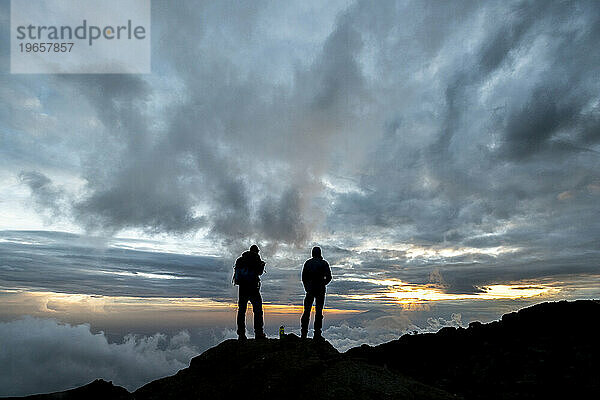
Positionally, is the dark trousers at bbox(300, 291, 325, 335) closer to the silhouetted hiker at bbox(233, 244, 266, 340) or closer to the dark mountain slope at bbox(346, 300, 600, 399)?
the silhouetted hiker at bbox(233, 244, 266, 340)

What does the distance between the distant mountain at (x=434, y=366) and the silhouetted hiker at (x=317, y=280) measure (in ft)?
5.87

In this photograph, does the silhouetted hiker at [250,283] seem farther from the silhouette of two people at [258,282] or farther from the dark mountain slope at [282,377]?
the dark mountain slope at [282,377]

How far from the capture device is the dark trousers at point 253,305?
1409 cm

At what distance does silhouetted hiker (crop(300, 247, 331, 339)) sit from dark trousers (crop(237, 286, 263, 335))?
1.79m

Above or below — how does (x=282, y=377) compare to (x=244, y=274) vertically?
below

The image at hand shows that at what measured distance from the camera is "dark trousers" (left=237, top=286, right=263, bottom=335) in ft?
46.2

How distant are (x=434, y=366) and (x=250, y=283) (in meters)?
8.75

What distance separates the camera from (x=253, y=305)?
1428cm

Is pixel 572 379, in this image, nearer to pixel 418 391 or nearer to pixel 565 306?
pixel 418 391

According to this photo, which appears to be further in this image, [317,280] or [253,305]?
[253,305]

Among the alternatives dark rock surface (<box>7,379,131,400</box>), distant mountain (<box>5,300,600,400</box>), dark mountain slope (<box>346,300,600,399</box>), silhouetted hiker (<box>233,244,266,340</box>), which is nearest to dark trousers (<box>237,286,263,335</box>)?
silhouetted hiker (<box>233,244,266,340</box>)

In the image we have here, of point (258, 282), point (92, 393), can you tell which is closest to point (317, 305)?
point (258, 282)

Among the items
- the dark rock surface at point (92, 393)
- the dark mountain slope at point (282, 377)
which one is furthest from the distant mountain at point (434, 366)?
the dark rock surface at point (92, 393)

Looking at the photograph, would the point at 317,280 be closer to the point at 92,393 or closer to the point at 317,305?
the point at 317,305
